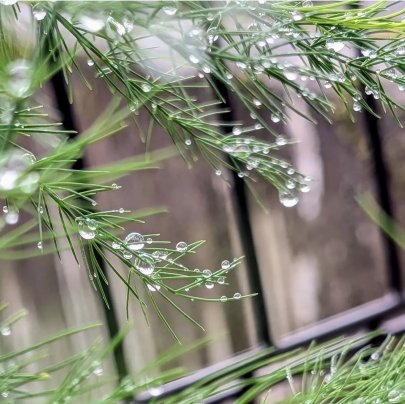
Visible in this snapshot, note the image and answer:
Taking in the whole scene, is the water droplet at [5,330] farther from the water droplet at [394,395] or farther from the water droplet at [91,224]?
the water droplet at [394,395]

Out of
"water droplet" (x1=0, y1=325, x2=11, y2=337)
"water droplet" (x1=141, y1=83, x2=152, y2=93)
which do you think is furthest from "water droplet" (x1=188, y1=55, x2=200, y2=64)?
"water droplet" (x1=0, y1=325, x2=11, y2=337)

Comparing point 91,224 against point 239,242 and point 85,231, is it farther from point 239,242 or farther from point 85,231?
point 239,242

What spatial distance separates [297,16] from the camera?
11.7 inches

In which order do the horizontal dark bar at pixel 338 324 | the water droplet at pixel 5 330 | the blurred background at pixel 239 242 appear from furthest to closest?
the blurred background at pixel 239 242
the horizontal dark bar at pixel 338 324
the water droplet at pixel 5 330

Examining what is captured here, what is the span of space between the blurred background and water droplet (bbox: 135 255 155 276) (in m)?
0.55

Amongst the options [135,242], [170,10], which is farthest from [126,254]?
[170,10]

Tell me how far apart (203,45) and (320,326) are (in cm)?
49

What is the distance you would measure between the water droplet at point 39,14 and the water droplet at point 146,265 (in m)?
0.11

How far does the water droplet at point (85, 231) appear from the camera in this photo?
292mm

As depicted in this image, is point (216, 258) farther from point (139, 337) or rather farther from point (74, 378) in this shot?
point (74, 378)

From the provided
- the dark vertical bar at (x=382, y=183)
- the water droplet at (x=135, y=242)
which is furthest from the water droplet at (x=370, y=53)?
the dark vertical bar at (x=382, y=183)

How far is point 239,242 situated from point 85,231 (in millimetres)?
582

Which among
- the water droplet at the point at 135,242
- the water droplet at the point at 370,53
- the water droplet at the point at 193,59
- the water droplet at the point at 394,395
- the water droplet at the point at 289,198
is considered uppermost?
the water droplet at the point at 193,59

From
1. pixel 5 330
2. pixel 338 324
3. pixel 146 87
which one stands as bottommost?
pixel 338 324
